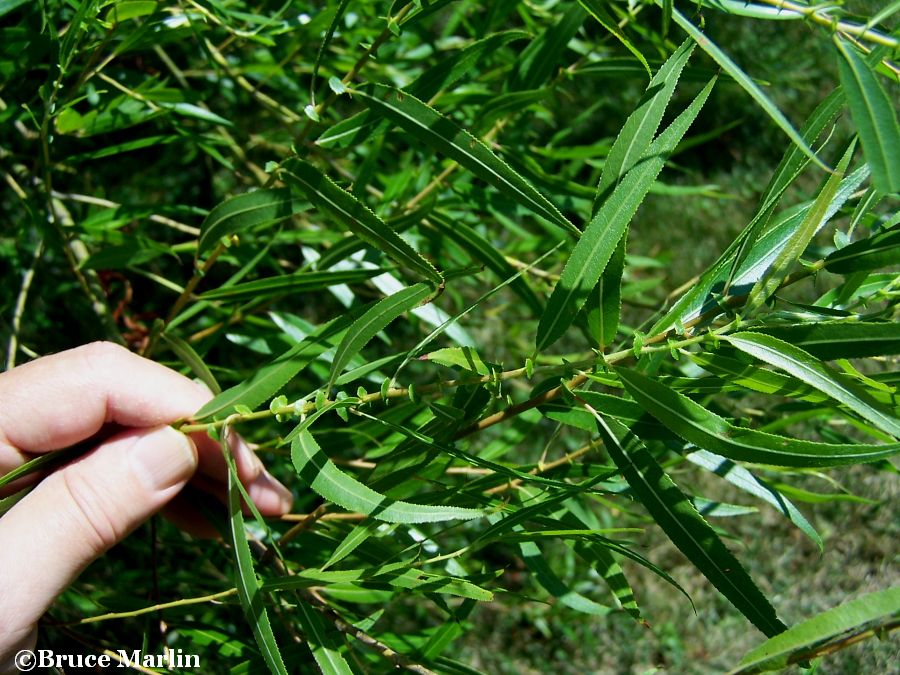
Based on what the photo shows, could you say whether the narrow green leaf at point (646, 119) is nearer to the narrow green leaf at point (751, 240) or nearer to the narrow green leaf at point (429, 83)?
the narrow green leaf at point (751, 240)

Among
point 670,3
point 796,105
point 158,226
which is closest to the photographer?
point 670,3

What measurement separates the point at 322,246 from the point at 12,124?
52cm

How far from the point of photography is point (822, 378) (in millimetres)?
529

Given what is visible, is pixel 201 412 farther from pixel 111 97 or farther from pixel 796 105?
pixel 796 105

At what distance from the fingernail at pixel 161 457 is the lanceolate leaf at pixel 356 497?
0.74 feet

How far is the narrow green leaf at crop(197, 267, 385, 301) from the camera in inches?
35.3

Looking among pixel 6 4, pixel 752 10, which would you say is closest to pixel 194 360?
pixel 6 4

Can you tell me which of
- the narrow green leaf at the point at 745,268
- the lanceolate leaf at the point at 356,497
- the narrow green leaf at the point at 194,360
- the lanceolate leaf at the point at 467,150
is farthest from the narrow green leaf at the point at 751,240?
the narrow green leaf at the point at 194,360

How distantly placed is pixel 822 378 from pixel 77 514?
689mm

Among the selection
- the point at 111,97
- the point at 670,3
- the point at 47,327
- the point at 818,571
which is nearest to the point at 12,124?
the point at 111,97

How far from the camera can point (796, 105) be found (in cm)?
247

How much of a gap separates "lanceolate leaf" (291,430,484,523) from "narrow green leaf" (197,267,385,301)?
0.27m

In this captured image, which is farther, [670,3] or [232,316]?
[232,316]

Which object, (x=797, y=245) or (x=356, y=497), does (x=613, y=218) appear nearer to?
(x=797, y=245)
